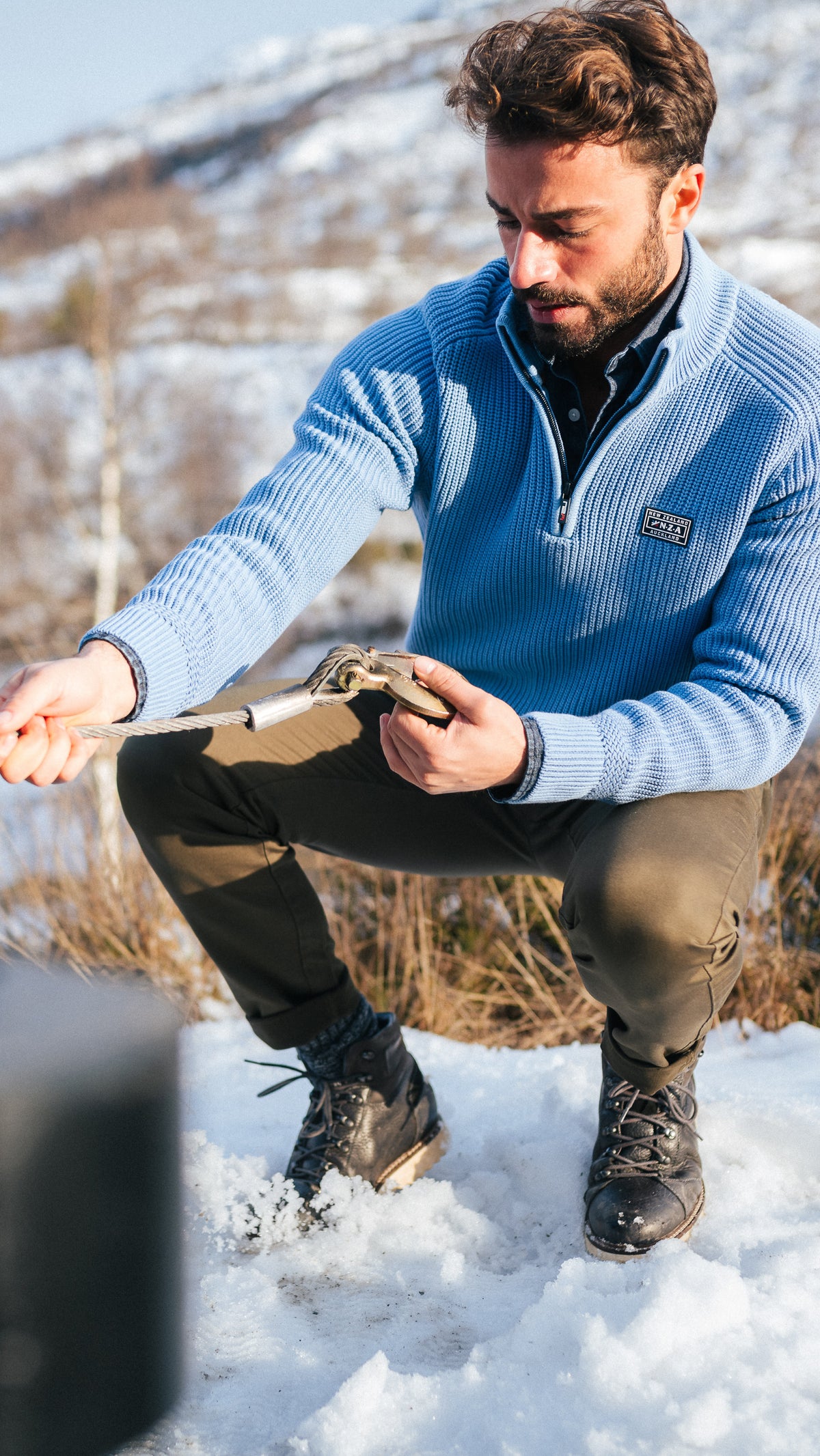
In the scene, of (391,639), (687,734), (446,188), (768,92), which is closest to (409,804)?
(687,734)

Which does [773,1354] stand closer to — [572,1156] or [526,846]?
[572,1156]

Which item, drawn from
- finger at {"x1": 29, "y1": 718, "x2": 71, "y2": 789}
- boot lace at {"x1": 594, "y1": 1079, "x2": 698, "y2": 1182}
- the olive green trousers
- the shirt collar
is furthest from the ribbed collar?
boot lace at {"x1": 594, "y1": 1079, "x2": 698, "y2": 1182}

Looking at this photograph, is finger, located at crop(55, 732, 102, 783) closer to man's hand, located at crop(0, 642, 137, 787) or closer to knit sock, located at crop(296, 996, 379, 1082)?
man's hand, located at crop(0, 642, 137, 787)

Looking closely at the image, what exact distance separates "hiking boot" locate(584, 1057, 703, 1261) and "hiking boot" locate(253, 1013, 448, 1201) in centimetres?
28

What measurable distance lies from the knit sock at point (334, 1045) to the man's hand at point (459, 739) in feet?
1.65

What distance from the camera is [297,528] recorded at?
1.68m

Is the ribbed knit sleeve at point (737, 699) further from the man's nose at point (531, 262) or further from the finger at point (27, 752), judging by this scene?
the finger at point (27, 752)

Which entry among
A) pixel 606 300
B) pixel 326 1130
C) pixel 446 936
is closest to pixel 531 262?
pixel 606 300

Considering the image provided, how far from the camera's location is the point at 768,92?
41.9 m

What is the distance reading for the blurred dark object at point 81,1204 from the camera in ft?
3.12

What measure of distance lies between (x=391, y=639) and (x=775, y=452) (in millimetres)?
16305

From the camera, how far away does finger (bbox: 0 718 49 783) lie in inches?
46.8

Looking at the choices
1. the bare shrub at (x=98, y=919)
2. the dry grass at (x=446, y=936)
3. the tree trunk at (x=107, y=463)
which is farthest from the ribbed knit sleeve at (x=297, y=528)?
the tree trunk at (x=107, y=463)

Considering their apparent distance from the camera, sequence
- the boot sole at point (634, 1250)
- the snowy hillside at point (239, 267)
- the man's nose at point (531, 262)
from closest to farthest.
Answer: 1. the boot sole at point (634, 1250)
2. the man's nose at point (531, 262)
3. the snowy hillside at point (239, 267)
